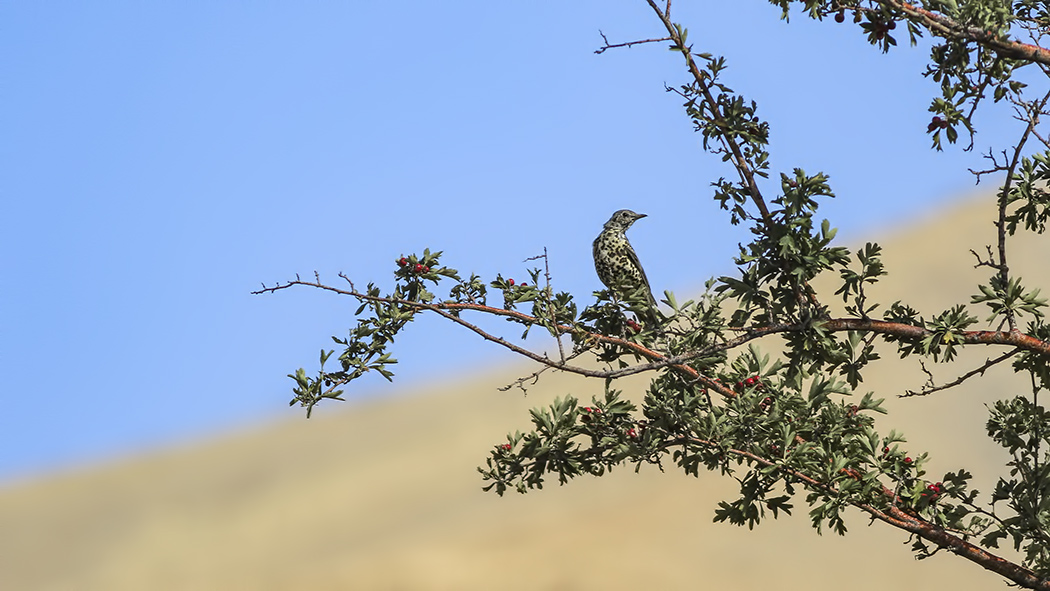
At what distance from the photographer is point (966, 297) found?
47.7m

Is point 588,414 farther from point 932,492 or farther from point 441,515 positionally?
point 441,515

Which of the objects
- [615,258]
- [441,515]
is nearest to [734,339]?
[615,258]

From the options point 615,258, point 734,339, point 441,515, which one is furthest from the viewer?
point 441,515

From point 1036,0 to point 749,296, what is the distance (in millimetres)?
2848

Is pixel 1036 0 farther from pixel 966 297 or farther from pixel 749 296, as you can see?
pixel 966 297

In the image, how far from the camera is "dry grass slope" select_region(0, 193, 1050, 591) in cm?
2639

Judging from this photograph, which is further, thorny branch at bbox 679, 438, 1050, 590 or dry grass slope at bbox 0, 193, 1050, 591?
dry grass slope at bbox 0, 193, 1050, 591

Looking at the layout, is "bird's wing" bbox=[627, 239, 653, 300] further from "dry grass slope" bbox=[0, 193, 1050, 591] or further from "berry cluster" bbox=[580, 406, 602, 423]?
"dry grass slope" bbox=[0, 193, 1050, 591]

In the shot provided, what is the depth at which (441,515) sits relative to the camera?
39281mm

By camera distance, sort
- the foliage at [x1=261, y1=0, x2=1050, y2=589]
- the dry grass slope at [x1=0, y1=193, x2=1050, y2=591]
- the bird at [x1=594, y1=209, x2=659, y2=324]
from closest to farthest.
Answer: the foliage at [x1=261, y1=0, x2=1050, y2=589], the bird at [x1=594, y1=209, x2=659, y2=324], the dry grass slope at [x1=0, y1=193, x2=1050, y2=591]

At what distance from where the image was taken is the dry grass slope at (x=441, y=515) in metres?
26.4

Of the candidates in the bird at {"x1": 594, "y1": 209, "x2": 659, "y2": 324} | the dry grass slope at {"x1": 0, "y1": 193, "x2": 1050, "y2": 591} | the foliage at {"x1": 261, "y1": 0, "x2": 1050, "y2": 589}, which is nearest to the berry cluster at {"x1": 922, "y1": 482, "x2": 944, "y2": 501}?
the foliage at {"x1": 261, "y1": 0, "x2": 1050, "y2": 589}

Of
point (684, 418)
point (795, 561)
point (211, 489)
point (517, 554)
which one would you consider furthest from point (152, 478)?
point (684, 418)

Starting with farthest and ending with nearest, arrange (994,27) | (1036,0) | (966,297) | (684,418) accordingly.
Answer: (966,297)
(1036,0)
(684,418)
(994,27)
